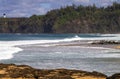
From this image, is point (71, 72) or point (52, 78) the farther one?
point (71, 72)

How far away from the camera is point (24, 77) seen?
41.9ft

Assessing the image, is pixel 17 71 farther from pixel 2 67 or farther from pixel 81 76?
pixel 81 76

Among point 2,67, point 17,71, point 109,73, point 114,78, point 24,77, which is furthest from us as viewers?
point 109,73

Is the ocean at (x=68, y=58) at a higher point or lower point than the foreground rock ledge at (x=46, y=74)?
lower

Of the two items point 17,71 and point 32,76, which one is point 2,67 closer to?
point 17,71

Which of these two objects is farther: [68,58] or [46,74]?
[68,58]

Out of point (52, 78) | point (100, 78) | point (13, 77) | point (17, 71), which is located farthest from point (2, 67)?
point (100, 78)

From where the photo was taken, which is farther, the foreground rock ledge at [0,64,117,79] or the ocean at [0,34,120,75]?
the ocean at [0,34,120,75]

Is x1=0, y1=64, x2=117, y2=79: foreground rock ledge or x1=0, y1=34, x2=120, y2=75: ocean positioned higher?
x1=0, y1=64, x2=117, y2=79: foreground rock ledge

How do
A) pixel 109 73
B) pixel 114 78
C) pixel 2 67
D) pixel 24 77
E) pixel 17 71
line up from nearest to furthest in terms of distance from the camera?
1. pixel 114 78
2. pixel 24 77
3. pixel 17 71
4. pixel 2 67
5. pixel 109 73

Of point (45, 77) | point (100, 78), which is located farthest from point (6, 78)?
point (100, 78)

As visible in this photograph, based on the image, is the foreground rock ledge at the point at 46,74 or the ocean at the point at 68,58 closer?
the foreground rock ledge at the point at 46,74

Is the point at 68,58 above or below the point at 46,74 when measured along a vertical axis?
below

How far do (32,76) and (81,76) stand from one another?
61.6 inches
